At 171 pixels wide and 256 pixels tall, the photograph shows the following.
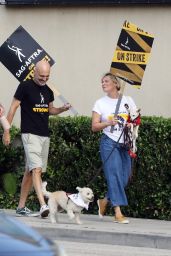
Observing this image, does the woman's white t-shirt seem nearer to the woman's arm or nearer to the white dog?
the woman's arm

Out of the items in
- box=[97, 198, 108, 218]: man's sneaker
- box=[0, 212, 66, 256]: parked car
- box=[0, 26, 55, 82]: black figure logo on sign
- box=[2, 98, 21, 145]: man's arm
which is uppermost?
box=[0, 26, 55, 82]: black figure logo on sign

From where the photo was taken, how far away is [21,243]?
457 cm

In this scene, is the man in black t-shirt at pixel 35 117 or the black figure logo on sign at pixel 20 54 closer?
the man in black t-shirt at pixel 35 117

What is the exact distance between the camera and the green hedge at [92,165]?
1100cm

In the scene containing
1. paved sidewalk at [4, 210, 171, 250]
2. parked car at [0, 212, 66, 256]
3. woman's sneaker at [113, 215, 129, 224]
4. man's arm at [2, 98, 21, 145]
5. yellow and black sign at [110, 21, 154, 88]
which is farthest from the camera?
yellow and black sign at [110, 21, 154, 88]

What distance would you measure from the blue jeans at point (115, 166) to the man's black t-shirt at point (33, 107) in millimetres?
828

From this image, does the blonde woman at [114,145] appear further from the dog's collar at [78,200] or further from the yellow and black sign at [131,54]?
the dog's collar at [78,200]

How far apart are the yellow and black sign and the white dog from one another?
1832 mm

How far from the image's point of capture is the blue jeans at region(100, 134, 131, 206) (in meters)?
10.1

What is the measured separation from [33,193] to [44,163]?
121cm

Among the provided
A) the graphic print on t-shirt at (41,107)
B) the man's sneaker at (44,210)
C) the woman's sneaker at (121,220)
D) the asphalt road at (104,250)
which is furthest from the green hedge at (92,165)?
the asphalt road at (104,250)

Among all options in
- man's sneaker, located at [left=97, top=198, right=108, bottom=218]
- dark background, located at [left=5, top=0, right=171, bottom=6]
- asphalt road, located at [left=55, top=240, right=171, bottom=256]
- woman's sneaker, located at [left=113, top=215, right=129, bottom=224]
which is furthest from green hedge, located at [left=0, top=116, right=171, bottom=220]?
dark background, located at [left=5, top=0, right=171, bottom=6]

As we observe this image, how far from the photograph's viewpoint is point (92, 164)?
11.2m

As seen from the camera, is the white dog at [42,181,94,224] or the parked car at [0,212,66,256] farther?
the white dog at [42,181,94,224]
